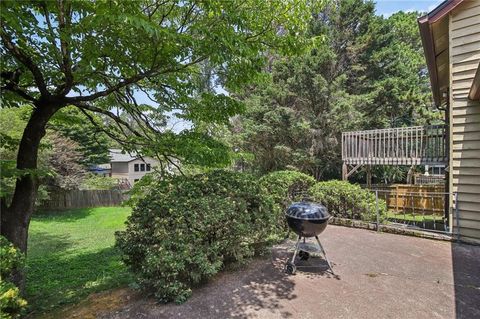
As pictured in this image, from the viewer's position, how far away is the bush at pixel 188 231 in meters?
3.45

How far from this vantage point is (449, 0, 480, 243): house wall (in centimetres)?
578

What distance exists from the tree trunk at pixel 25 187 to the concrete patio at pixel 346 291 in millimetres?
1811

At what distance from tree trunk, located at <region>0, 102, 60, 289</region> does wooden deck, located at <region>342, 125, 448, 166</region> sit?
910 cm

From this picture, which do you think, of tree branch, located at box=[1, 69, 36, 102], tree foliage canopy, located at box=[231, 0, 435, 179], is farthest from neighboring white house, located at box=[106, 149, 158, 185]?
tree branch, located at box=[1, 69, 36, 102]

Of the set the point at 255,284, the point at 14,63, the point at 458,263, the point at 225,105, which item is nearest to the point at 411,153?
the point at 458,263

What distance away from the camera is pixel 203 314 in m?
3.19

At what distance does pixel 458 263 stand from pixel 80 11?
6.54 metres

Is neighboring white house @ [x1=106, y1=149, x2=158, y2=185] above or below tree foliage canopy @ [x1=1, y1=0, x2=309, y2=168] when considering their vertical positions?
below

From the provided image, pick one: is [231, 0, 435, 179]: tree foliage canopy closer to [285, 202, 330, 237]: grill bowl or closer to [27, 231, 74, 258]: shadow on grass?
[27, 231, 74, 258]: shadow on grass

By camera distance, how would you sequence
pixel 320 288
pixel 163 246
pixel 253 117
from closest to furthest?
pixel 163 246, pixel 320 288, pixel 253 117

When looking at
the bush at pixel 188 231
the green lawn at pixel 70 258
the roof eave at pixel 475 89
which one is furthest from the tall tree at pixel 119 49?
the roof eave at pixel 475 89

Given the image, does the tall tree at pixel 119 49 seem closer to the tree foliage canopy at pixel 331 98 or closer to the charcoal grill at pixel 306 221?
the charcoal grill at pixel 306 221

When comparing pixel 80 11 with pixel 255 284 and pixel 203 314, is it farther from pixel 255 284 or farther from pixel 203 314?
pixel 255 284

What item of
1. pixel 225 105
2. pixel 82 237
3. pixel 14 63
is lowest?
pixel 82 237
